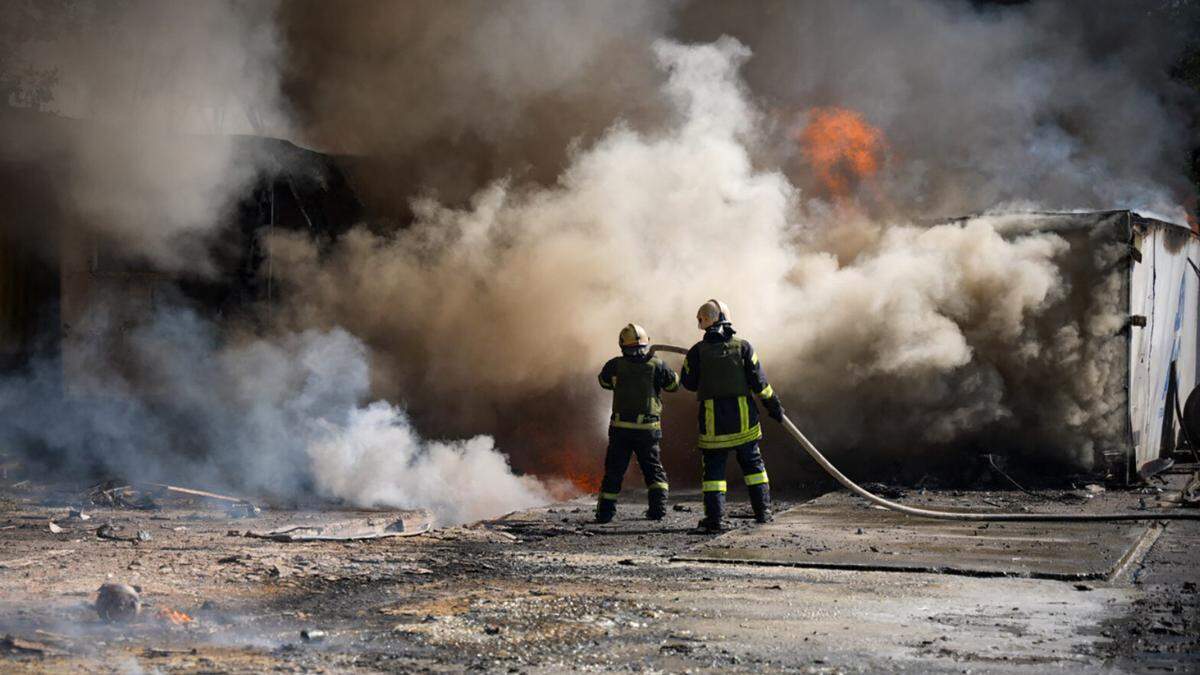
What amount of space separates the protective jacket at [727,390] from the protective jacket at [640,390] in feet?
1.40

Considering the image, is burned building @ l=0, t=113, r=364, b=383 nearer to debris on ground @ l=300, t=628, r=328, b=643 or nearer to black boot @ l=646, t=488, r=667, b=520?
black boot @ l=646, t=488, r=667, b=520

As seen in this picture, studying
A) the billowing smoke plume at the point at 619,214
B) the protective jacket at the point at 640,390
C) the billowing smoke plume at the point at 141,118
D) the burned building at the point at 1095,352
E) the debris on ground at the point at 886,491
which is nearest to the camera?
the protective jacket at the point at 640,390

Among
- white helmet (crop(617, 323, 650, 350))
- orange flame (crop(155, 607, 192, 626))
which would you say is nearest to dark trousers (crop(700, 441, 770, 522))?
white helmet (crop(617, 323, 650, 350))

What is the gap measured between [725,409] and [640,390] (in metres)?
0.77

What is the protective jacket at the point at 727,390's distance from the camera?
8320 millimetres

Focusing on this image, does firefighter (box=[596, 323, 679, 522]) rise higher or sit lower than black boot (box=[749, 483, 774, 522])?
higher

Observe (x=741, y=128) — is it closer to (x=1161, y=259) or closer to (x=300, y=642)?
(x=1161, y=259)

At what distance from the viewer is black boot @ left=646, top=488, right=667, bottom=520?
8.91m

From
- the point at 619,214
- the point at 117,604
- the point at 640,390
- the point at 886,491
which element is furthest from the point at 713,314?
the point at 117,604

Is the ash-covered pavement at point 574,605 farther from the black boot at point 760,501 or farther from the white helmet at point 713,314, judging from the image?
the white helmet at point 713,314

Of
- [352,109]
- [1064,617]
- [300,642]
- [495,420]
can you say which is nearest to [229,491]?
[495,420]

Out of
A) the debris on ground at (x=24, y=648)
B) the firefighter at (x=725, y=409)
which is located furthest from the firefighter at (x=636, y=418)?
the debris on ground at (x=24, y=648)

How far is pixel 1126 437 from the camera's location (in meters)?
10.4

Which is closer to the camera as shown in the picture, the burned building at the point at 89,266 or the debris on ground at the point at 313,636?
the debris on ground at the point at 313,636
